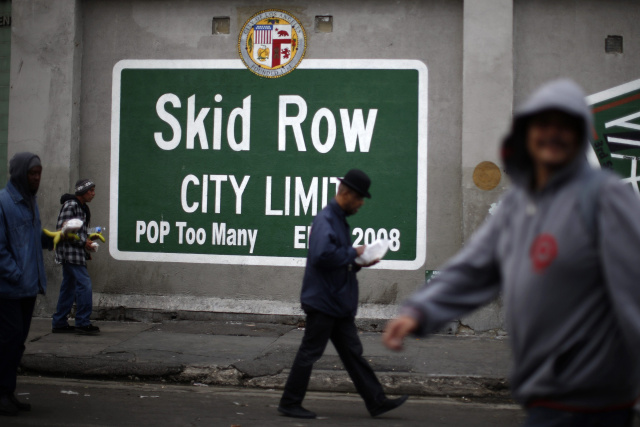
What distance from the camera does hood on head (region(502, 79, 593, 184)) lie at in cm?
253

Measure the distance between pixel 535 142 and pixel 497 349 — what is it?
22.1 ft

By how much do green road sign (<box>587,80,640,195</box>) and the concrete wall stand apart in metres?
0.19

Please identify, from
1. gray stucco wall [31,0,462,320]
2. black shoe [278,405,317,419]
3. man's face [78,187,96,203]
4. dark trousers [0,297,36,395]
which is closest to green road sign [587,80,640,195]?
gray stucco wall [31,0,462,320]

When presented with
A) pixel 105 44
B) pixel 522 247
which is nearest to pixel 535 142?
pixel 522 247

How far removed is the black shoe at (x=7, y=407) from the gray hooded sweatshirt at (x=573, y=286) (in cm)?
471

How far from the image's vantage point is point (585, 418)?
257 cm

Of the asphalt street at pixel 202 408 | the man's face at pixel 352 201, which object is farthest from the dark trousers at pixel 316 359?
the man's face at pixel 352 201

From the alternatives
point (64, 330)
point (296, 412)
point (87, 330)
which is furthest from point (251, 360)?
point (64, 330)

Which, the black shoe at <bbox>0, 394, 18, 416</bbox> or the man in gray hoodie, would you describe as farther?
the black shoe at <bbox>0, 394, 18, 416</bbox>

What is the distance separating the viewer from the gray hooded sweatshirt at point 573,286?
2395 millimetres

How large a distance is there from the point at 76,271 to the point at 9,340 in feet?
10.8

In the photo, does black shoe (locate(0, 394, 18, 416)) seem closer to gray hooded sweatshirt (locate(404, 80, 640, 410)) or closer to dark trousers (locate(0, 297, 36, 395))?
dark trousers (locate(0, 297, 36, 395))

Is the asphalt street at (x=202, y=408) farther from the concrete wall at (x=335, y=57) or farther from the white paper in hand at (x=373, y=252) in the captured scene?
the concrete wall at (x=335, y=57)

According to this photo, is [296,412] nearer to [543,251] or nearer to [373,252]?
[373,252]
